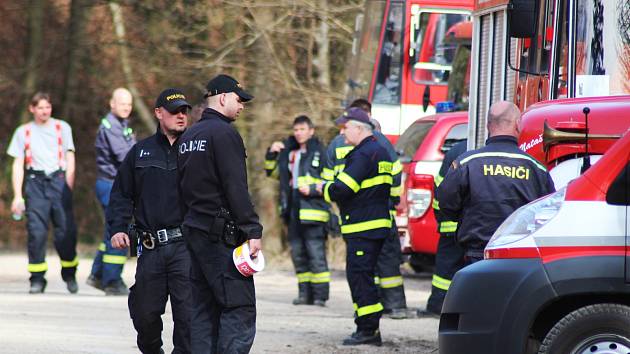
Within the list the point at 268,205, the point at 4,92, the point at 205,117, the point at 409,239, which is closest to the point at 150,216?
the point at 205,117

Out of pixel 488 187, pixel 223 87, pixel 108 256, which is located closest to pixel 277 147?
pixel 108 256

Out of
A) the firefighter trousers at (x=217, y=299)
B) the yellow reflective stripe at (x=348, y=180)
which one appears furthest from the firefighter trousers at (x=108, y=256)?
the firefighter trousers at (x=217, y=299)

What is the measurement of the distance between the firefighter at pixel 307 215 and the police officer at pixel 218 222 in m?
5.78

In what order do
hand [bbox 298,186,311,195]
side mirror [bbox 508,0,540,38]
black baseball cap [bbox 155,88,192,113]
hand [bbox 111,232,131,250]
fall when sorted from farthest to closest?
hand [bbox 298,186,311,195]
side mirror [bbox 508,0,540,38]
hand [bbox 111,232,131,250]
black baseball cap [bbox 155,88,192,113]

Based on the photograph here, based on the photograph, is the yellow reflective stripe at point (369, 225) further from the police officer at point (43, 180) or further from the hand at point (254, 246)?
the police officer at point (43, 180)

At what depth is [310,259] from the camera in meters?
13.5

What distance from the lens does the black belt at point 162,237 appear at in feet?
27.2

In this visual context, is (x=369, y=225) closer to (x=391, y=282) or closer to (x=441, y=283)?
(x=441, y=283)

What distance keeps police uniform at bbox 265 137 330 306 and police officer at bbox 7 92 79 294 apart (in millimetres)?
2194

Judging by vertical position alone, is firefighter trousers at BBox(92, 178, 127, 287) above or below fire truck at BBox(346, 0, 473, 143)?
below

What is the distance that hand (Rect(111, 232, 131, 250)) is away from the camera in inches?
339

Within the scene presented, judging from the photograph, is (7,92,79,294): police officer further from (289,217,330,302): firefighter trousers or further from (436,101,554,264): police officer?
(436,101,554,264): police officer

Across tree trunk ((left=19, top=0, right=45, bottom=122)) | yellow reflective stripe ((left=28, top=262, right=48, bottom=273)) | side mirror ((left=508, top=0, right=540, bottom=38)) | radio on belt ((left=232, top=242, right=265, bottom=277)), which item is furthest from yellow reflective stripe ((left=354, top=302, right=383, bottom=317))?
tree trunk ((left=19, top=0, right=45, bottom=122))

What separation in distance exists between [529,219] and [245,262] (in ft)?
4.90
